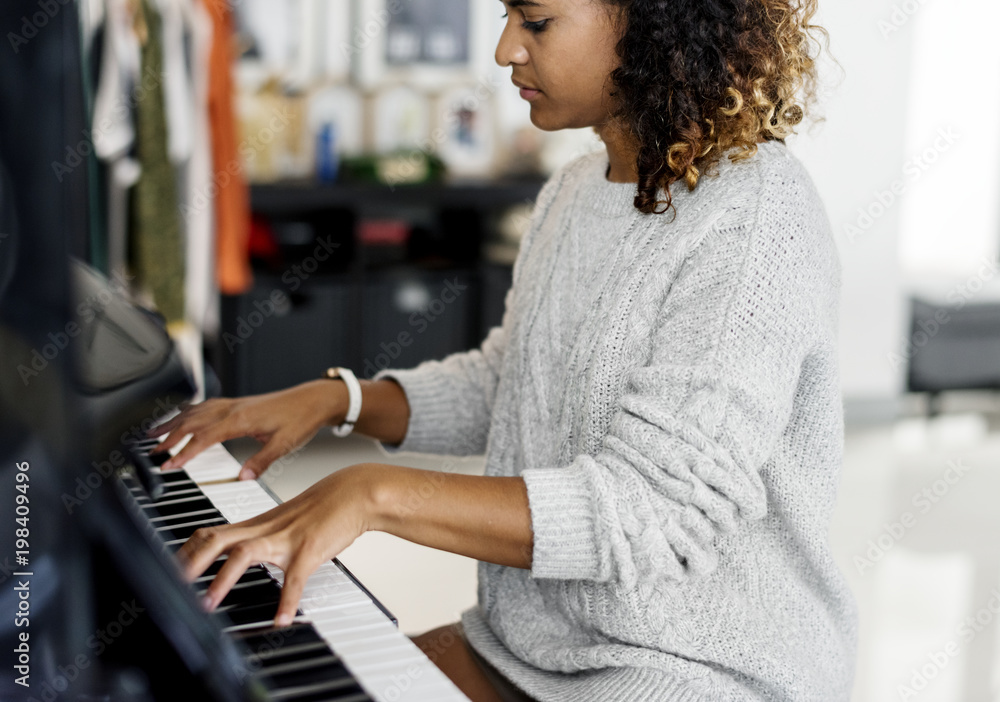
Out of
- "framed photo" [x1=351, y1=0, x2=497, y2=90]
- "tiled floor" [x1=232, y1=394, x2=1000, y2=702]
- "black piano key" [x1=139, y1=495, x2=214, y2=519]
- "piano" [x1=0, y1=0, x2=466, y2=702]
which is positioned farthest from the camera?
"framed photo" [x1=351, y1=0, x2=497, y2=90]

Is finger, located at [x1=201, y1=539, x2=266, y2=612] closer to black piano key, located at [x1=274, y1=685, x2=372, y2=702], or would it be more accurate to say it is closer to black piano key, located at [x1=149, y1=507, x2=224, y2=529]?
black piano key, located at [x1=274, y1=685, x2=372, y2=702]

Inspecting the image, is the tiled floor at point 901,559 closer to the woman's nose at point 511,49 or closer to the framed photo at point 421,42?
the framed photo at point 421,42

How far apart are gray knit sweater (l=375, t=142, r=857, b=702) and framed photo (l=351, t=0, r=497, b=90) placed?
3.08m

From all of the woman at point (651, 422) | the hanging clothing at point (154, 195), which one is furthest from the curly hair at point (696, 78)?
the hanging clothing at point (154, 195)

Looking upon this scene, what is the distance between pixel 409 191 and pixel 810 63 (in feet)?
9.18

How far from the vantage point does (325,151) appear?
13.4 feet

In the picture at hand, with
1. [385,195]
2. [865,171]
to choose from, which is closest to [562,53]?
[385,195]

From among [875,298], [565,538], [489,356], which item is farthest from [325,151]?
[565,538]

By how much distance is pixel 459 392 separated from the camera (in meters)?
1.55

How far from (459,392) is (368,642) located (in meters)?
0.70

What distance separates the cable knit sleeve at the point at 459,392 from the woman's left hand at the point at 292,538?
0.52 m

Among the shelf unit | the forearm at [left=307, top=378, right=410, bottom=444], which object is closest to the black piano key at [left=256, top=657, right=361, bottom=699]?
the forearm at [left=307, top=378, right=410, bottom=444]

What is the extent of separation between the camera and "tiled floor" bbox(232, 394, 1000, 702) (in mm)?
2670

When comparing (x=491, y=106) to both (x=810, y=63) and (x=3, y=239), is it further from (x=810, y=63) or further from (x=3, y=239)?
(x=3, y=239)
